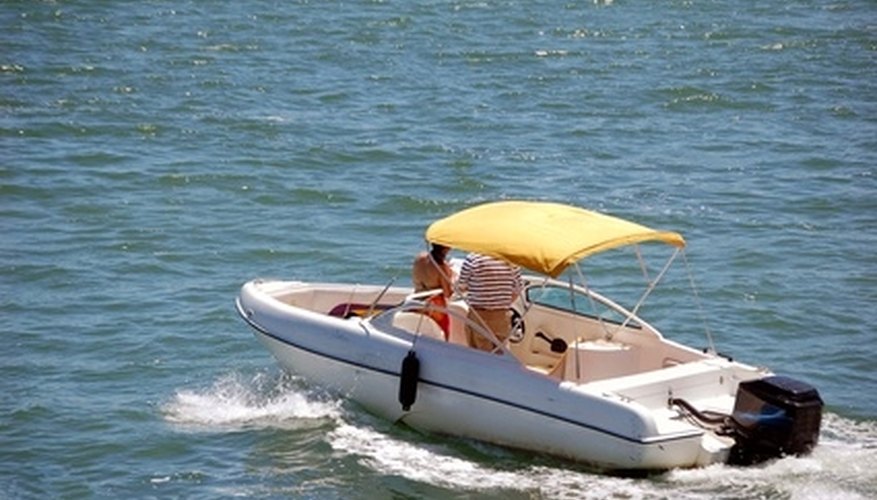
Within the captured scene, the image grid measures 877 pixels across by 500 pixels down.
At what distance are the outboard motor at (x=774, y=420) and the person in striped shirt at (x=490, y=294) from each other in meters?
2.19

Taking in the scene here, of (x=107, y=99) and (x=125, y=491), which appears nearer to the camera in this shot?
(x=125, y=491)

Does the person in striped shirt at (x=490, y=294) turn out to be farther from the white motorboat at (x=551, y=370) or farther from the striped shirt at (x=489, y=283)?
the white motorboat at (x=551, y=370)

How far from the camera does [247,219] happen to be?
23.4 metres

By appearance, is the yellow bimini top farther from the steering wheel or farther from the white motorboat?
the steering wheel

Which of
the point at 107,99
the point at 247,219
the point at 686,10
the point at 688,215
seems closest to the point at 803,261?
the point at 688,215

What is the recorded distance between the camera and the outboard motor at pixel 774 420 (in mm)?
14000

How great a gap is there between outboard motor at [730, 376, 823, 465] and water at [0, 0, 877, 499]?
210 millimetres

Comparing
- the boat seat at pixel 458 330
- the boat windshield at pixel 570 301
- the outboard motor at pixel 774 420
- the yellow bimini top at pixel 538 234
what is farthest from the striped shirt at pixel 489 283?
the outboard motor at pixel 774 420

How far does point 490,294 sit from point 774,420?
2637mm

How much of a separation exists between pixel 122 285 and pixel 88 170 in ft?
17.3

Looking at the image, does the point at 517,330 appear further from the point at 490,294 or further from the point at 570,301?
the point at 490,294

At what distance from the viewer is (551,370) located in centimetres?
1577

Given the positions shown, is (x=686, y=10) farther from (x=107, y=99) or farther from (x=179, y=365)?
(x=179, y=365)

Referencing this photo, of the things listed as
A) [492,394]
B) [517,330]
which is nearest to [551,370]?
[517,330]
